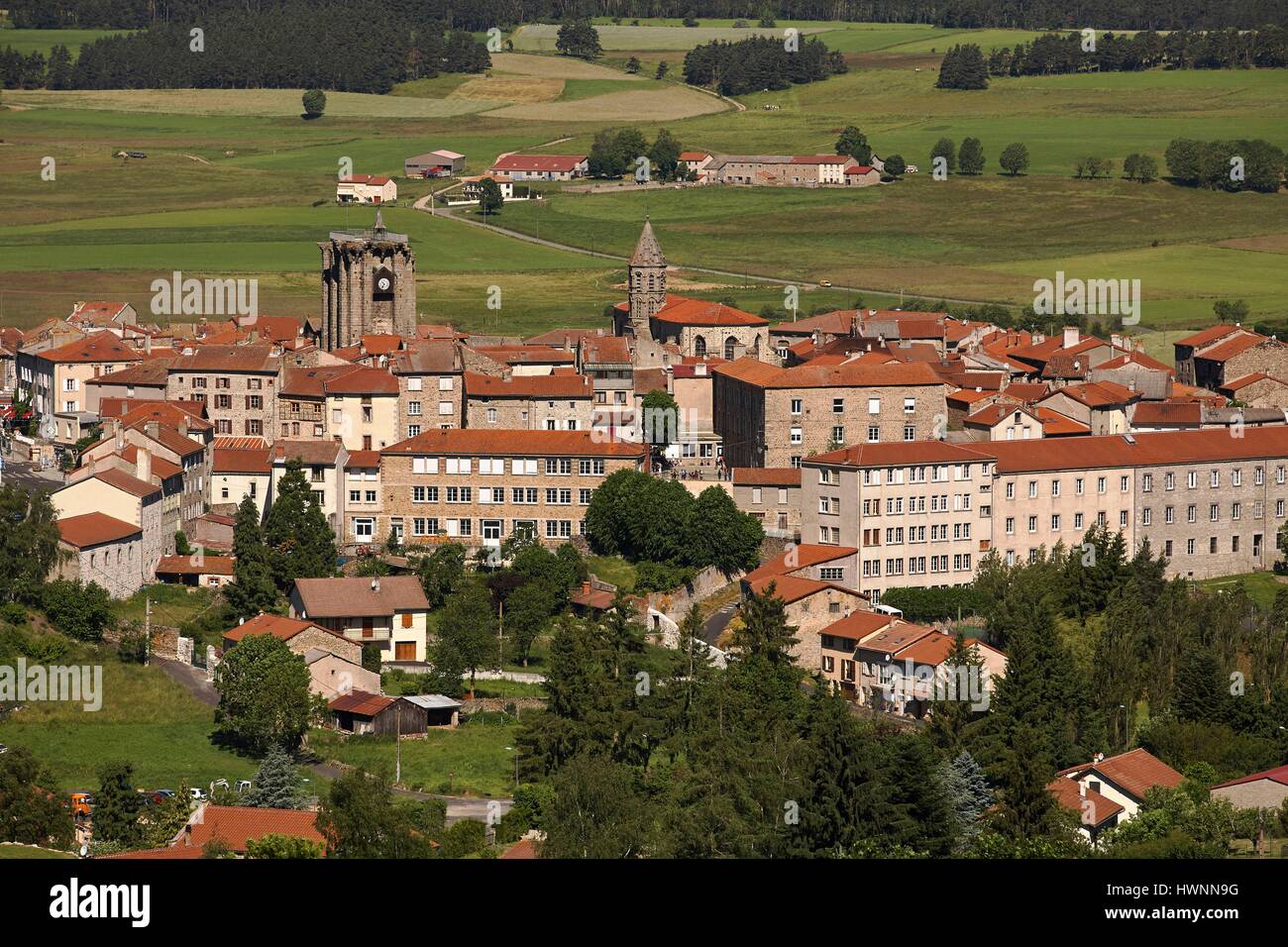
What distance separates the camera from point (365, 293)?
104438 mm

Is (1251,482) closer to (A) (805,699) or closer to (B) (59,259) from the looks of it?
(A) (805,699)

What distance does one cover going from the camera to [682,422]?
305ft

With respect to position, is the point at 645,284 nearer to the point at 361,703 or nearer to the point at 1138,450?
the point at 1138,450

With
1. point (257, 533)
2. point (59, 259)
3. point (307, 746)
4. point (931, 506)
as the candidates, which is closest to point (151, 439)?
point (257, 533)

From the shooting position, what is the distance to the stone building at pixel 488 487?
80438mm

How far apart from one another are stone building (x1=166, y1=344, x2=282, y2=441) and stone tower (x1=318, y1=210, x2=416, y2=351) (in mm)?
13387

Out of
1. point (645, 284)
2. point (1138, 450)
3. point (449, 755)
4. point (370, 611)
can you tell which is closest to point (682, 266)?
point (645, 284)

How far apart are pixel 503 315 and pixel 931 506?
66624 millimetres

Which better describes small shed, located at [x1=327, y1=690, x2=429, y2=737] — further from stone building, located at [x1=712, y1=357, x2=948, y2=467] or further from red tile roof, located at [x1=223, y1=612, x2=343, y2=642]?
stone building, located at [x1=712, y1=357, x2=948, y2=467]

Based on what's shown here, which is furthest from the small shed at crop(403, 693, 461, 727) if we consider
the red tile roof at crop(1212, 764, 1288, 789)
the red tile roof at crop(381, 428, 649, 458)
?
the red tile roof at crop(1212, 764, 1288, 789)

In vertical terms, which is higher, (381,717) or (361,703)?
(361,703)

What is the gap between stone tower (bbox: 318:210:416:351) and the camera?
10438 centimetres

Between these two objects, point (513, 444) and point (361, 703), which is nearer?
point (361, 703)

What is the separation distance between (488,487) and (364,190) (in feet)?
387
